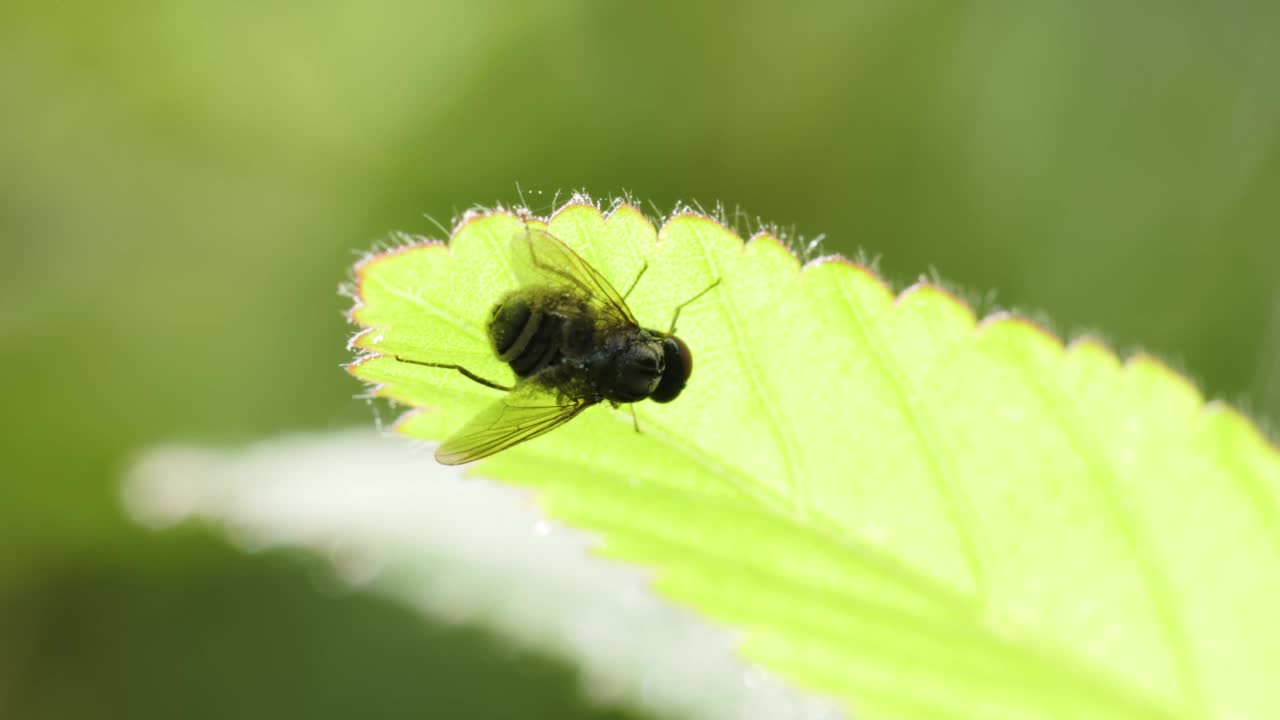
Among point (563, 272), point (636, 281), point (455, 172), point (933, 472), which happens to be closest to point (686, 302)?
point (636, 281)

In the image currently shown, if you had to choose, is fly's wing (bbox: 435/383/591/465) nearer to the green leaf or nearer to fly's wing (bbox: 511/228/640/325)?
the green leaf

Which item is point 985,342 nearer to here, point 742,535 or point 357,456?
point 742,535

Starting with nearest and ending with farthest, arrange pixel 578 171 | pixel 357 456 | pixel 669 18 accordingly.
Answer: pixel 357 456
pixel 578 171
pixel 669 18

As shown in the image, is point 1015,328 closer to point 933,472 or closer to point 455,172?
point 933,472

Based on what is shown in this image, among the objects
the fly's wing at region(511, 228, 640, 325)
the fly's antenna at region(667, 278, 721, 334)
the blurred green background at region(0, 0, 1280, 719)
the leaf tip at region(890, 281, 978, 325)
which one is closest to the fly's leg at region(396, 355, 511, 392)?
the fly's wing at region(511, 228, 640, 325)

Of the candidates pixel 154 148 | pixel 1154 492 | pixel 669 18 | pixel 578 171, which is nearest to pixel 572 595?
pixel 1154 492

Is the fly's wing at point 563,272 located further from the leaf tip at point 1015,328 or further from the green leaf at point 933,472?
the leaf tip at point 1015,328

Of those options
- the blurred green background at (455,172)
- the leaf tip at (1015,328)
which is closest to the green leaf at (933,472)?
the leaf tip at (1015,328)
